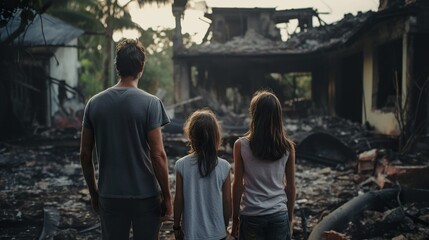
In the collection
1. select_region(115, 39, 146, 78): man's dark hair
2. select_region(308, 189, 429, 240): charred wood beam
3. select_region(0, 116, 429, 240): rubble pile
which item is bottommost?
select_region(0, 116, 429, 240): rubble pile

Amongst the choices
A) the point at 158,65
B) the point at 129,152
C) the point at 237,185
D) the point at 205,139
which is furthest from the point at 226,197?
the point at 158,65

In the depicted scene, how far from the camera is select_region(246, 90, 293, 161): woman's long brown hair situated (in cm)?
256

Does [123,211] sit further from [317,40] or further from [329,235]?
[317,40]

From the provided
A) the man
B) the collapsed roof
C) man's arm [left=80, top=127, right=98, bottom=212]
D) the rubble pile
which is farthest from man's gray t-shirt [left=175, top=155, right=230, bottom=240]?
the collapsed roof

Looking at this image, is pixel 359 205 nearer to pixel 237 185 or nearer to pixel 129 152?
pixel 237 185

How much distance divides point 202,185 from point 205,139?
0.26 m

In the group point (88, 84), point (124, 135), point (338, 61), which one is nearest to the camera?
point (124, 135)

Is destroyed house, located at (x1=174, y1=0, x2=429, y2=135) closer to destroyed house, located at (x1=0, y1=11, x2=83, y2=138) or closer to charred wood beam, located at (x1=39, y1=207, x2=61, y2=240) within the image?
destroyed house, located at (x1=0, y1=11, x2=83, y2=138)

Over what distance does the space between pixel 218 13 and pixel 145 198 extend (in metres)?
20.1

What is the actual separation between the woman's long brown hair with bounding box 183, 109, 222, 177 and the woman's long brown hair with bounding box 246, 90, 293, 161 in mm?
225

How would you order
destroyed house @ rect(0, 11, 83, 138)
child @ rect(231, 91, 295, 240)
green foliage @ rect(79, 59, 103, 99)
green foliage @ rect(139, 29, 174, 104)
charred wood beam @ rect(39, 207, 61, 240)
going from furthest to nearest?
green foliage @ rect(139, 29, 174, 104)
green foliage @ rect(79, 59, 103, 99)
destroyed house @ rect(0, 11, 83, 138)
charred wood beam @ rect(39, 207, 61, 240)
child @ rect(231, 91, 295, 240)

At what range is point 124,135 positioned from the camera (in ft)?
8.12

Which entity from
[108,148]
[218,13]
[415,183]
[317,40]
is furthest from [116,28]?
[108,148]

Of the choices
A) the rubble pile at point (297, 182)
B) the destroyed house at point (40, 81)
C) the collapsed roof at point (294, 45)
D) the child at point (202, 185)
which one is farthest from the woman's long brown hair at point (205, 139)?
the collapsed roof at point (294, 45)
